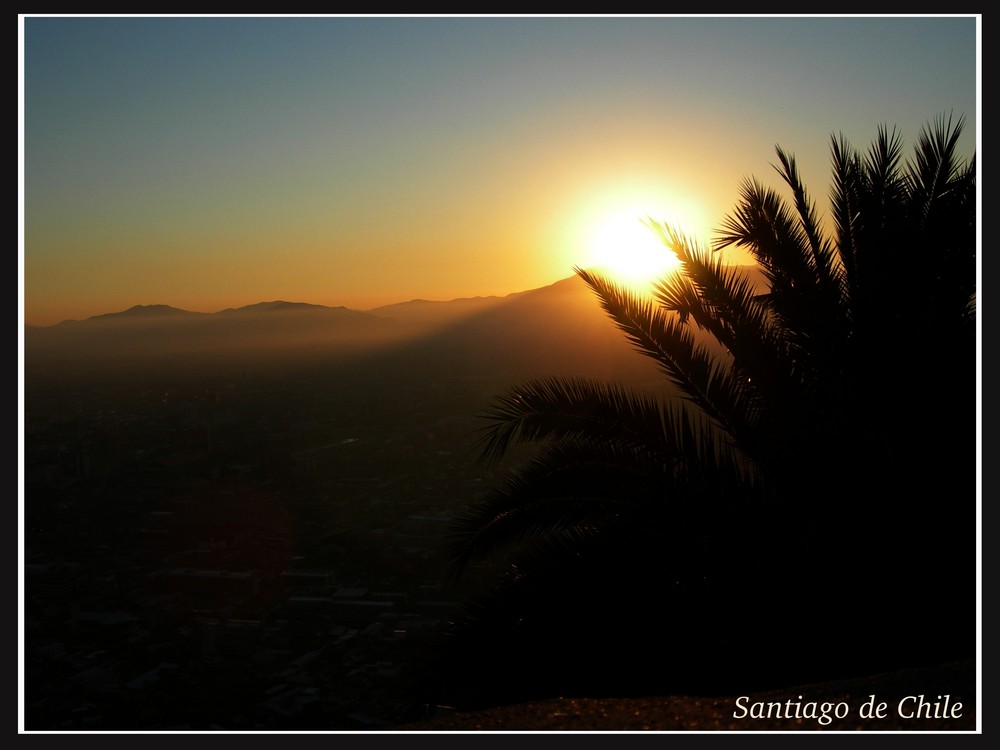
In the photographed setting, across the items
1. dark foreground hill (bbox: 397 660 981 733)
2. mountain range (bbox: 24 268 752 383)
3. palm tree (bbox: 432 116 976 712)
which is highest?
mountain range (bbox: 24 268 752 383)

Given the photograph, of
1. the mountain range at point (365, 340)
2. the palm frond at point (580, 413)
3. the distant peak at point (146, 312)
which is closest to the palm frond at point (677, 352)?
the palm frond at point (580, 413)

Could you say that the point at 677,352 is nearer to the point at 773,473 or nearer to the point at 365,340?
the point at 773,473

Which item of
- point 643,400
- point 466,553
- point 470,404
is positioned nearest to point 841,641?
point 643,400

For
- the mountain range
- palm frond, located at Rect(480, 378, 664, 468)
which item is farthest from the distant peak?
palm frond, located at Rect(480, 378, 664, 468)

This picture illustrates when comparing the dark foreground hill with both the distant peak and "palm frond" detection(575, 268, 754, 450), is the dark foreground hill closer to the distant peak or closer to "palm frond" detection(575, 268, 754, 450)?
"palm frond" detection(575, 268, 754, 450)

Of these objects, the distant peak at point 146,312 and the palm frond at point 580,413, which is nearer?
the palm frond at point 580,413

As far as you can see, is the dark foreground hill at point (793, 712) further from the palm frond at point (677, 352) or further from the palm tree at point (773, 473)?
the palm frond at point (677, 352)

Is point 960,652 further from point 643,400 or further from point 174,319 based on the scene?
point 174,319

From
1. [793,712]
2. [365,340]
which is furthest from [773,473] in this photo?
[365,340]

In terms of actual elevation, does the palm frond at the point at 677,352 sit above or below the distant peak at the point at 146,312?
below

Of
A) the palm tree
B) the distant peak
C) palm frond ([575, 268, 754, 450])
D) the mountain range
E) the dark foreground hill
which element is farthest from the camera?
the distant peak
